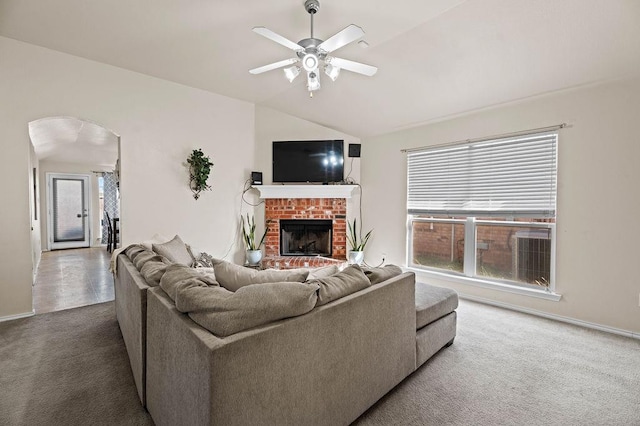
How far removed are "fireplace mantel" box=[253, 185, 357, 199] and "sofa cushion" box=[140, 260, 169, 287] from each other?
295 cm

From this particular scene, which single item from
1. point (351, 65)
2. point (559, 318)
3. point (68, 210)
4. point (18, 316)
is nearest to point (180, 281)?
point (351, 65)

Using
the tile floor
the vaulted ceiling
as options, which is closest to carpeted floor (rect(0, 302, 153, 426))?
the tile floor

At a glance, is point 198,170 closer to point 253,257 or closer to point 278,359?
point 253,257

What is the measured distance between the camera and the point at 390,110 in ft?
13.2

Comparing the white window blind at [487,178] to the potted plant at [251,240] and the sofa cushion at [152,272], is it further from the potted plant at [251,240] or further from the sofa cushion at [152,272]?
the sofa cushion at [152,272]

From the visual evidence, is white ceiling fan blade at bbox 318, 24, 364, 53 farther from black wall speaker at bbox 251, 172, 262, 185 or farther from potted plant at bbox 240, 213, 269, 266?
potted plant at bbox 240, 213, 269, 266

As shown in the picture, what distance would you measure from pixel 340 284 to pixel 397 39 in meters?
2.41

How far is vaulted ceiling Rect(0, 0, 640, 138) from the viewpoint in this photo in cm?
236

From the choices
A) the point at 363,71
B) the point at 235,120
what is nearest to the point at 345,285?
the point at 363,71

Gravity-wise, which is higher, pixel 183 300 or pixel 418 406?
pixel 183 300

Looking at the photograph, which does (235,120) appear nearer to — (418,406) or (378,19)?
(378,19)

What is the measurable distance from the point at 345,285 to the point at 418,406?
2.83 feet

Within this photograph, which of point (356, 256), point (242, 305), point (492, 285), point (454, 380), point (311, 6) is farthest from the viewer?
point (356, 256)

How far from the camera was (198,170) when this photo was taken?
412 centimetres
